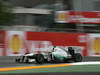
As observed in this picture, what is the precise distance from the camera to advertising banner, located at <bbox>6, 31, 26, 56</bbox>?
43.2 feet

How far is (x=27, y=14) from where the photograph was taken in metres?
23.3

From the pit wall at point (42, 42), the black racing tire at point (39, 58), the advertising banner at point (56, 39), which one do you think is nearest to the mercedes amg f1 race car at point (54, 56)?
the black racing tire at point (39, 58)

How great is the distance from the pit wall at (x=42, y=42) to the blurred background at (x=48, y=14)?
92.2 inches

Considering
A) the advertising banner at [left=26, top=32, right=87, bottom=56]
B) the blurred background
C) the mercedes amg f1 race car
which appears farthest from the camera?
the blurred background

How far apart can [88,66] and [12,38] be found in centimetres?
955

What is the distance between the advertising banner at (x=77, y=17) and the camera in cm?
1792

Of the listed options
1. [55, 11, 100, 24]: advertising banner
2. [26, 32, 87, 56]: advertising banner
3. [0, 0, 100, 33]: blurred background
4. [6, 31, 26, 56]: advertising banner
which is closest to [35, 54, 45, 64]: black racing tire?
[6, 31, 26, 56]: advertising banner

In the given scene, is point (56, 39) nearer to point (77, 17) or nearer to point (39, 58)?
point (77, 17)

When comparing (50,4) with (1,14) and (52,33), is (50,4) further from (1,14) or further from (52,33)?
(52,33)

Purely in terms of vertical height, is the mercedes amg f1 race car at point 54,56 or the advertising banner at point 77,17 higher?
the advertising banner at point 77,17

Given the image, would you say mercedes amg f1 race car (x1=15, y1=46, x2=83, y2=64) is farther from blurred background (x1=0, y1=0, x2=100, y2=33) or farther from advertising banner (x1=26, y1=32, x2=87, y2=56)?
blurred background (x1=0, y1=0, x2=100, y2=33)

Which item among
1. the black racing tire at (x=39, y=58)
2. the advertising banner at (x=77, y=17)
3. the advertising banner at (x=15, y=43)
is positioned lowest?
the black racing tire at (x=39, y=58)

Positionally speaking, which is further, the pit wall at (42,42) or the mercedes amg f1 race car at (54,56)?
the pit wall at (42,42)

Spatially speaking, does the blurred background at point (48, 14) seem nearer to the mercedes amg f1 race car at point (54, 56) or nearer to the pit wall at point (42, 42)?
the pit wall at point (42, 42)
